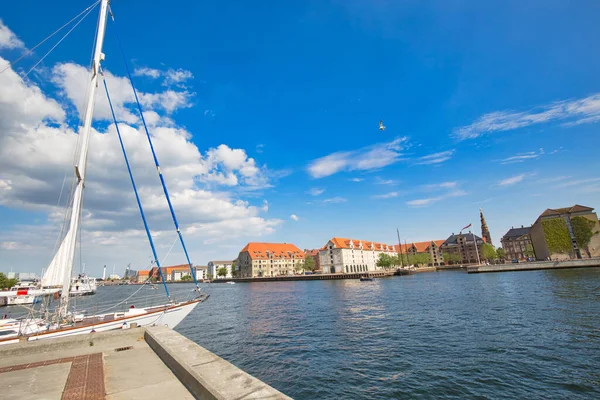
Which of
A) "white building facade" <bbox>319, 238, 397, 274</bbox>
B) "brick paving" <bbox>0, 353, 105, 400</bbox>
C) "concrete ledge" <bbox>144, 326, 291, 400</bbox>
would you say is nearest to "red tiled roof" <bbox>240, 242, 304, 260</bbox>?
"white building facade" <bbox>319, 238, 397, 274</bbox>

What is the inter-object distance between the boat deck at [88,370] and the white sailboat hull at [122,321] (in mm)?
3916

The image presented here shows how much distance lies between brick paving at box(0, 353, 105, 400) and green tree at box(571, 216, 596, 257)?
137652 millimetres

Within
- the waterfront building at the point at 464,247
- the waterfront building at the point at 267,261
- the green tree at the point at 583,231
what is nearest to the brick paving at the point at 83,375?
the green tree at the point at 583,231

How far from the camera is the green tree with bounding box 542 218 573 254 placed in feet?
344

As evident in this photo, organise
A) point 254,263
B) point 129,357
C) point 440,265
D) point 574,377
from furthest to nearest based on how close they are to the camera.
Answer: point 440,265, point 254,263, point 574,377, point 129,357

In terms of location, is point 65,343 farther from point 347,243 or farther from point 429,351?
point 347,243

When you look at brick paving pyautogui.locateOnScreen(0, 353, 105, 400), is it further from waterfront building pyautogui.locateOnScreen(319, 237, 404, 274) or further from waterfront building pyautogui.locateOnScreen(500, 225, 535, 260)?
waterfront building pyautogui.locateOnScreen(500, 225, 535, 260)

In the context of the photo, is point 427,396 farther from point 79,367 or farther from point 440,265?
point 440,265

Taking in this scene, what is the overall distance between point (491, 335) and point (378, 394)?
485 inches

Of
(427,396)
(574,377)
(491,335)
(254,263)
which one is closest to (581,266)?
(491,335)

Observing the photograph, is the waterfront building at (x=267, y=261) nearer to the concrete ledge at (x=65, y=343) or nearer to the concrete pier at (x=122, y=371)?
the concrete ledge at (x=65, y=343)

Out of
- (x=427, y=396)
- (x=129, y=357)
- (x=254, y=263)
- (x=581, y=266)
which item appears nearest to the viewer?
(x=129, y=357)

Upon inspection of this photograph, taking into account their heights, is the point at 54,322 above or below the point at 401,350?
above

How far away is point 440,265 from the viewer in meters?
185
